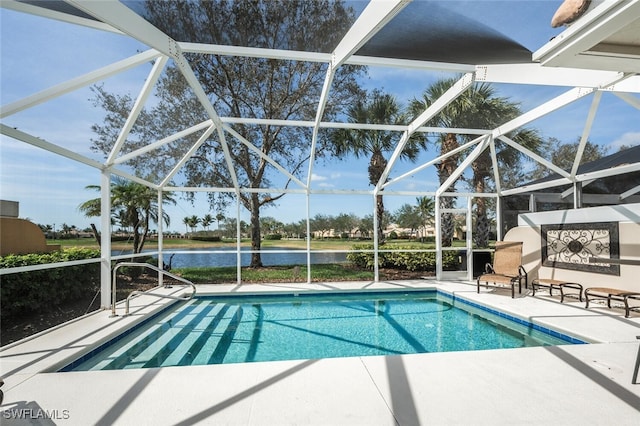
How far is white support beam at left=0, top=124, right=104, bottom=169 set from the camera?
3613mm

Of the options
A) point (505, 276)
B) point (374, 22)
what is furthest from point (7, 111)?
point (505, 276)

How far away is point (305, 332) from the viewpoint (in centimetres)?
545

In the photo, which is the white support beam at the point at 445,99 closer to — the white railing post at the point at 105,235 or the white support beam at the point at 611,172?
the white support beam at the point at 611,172

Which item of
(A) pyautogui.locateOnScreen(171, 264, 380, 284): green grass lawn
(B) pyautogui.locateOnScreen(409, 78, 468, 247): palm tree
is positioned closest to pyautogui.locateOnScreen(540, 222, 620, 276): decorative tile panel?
(B) pyautogui.locateOnScreen(409, 78, 468, 247): palm tree

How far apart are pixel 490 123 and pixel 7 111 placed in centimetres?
816

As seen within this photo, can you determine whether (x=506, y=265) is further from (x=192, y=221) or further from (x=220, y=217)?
(x=192, y=221)

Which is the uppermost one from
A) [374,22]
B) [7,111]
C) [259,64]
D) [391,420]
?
[259,64]

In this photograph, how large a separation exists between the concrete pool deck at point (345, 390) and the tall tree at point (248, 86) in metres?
3.90

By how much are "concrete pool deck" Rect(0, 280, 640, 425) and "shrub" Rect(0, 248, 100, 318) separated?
140 centimetres

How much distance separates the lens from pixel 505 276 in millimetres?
7176

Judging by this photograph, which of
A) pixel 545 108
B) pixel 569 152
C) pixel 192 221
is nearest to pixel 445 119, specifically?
pixel 545 108

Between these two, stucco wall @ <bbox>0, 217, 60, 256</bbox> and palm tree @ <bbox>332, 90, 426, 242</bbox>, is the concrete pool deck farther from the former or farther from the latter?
palm tree @ <bbox>332, 90, 426, 242</bbox>

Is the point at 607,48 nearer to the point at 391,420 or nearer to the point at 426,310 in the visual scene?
the point at 391,420

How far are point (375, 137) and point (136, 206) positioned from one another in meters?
8.49
